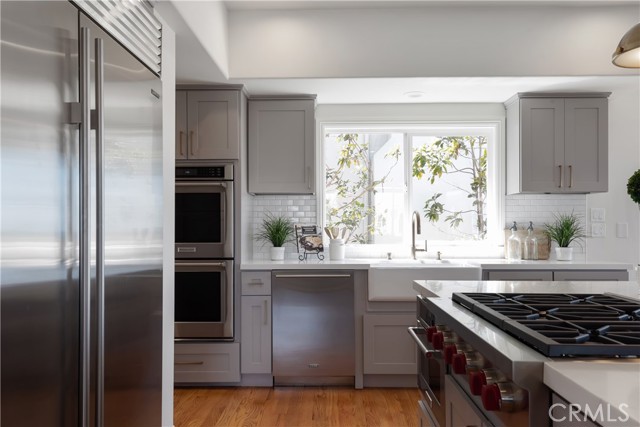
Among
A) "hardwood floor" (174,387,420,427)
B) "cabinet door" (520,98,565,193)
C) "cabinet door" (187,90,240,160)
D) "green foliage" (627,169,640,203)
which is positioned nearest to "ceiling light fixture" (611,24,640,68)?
"green foliage" (627,169,640,203)

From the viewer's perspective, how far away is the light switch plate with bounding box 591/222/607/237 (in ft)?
13.3

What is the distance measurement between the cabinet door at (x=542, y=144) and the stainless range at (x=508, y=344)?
7.13ft

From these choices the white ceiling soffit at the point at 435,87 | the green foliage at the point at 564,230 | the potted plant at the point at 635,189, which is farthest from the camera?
the green foliage at the point at 564,230

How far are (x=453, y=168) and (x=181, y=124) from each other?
2315mm

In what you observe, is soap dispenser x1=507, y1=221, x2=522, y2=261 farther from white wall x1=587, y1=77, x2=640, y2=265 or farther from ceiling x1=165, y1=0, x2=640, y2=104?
ceiling x1=165, y1=0, x2=640, y2=104

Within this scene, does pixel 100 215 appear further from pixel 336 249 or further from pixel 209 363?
pixel 336 249

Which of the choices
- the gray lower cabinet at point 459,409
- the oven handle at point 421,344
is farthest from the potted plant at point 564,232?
the gray lower cabinet at point 459,409

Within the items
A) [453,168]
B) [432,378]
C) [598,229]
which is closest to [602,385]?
[432,378]

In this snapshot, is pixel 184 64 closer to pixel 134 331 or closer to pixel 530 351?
pixel 134 331

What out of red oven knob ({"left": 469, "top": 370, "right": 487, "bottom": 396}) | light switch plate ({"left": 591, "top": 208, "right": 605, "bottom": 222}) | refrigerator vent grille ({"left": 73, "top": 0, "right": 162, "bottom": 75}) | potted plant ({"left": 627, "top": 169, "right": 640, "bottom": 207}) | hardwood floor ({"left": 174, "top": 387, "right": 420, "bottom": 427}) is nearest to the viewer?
red oven knob ({"left": 469, "top": 370, "right": 487, "bottom": 396})

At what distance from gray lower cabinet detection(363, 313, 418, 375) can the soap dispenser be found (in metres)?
1.13

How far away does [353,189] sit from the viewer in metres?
4.28

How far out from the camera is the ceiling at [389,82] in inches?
128
